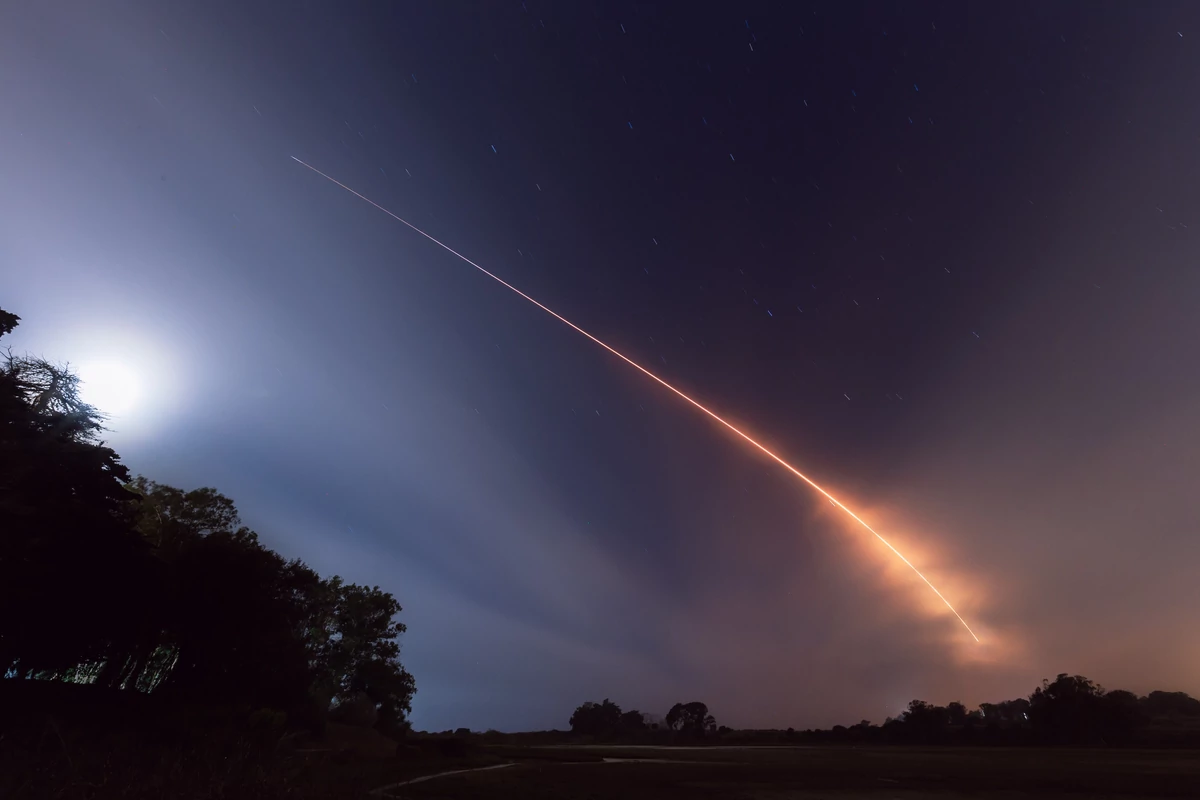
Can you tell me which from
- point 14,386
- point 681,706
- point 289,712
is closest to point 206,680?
point 289,712

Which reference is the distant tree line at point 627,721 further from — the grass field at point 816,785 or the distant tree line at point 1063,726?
the grass field at point 816,785

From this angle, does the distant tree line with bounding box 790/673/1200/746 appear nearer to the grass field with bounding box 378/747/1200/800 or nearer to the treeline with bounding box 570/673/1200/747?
the treeline with bounding box 570/673/1200/747

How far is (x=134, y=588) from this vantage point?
32.9 meters

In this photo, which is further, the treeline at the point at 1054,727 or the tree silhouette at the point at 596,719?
the tree silhouette at the point at 596,719

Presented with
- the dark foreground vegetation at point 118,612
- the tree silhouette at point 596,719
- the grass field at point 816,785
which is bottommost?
the grass field at point 816,785

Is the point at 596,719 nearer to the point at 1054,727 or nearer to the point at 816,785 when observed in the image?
the point at 1054,727

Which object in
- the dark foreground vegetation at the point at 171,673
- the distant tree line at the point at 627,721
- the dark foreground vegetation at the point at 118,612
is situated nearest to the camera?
the dark foreground vegetation at the point at 171,673

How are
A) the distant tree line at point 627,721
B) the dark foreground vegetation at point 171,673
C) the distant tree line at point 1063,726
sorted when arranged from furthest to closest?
the distant tree line at point 627,721 → the distant tree line at point 1063,726 → the dark foreground vegetation at point 171,673

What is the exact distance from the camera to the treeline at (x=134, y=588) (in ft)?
93.5

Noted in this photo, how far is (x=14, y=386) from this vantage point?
3084cm

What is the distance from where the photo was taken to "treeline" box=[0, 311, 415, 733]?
28500mm

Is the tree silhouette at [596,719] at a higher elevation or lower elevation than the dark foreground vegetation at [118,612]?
higher

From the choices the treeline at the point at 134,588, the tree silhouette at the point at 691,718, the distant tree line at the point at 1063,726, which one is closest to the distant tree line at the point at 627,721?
the tree silhouette at the point at 691,718

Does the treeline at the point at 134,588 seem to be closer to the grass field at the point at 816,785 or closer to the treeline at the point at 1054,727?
the grass field at the point at 816,785
